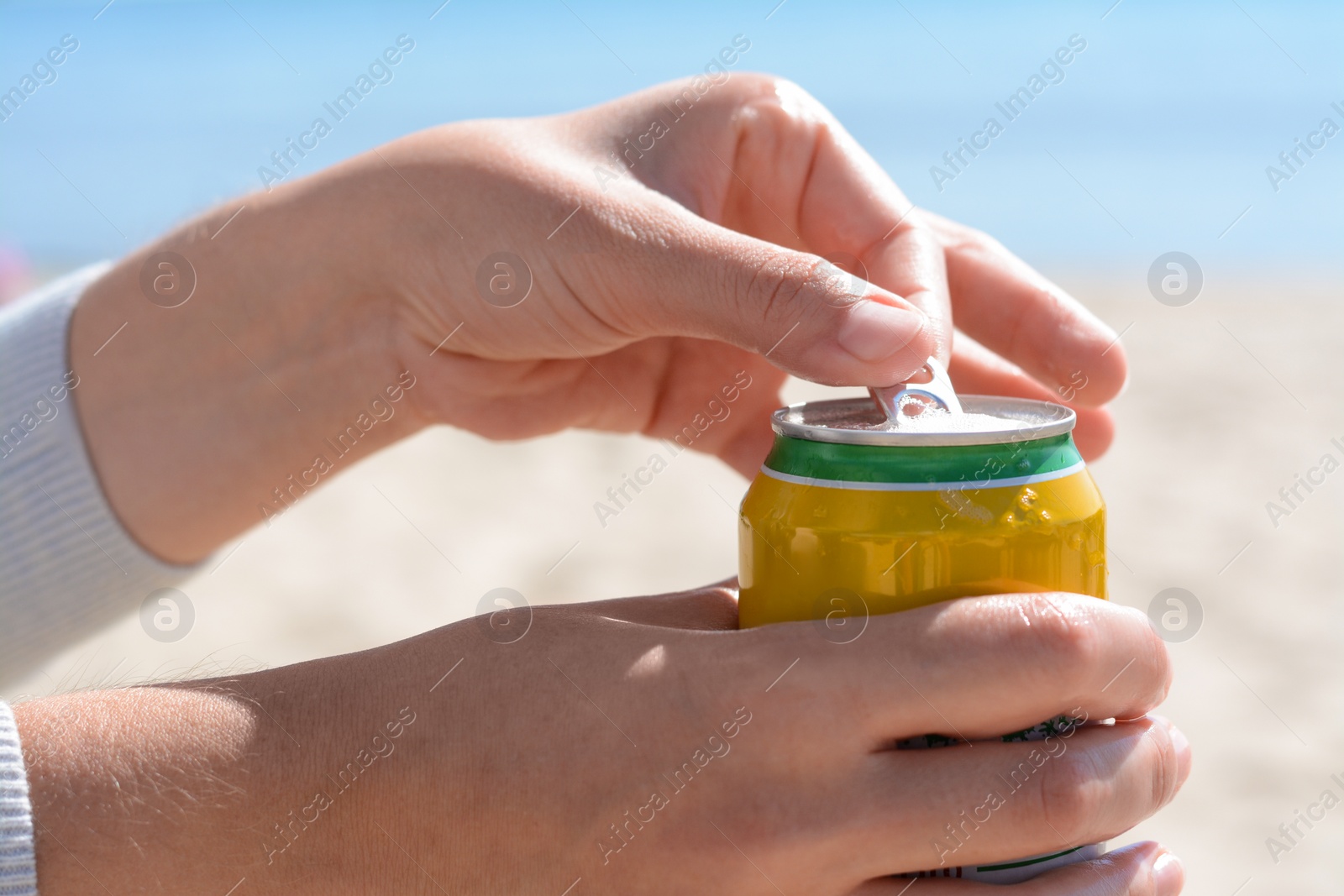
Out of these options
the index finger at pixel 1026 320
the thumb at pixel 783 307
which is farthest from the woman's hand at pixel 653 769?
the index finger at pixel 1026 320

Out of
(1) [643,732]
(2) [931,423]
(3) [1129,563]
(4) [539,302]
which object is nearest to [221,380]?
(4) [539,302]

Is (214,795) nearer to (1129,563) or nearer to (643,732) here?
(643,732)

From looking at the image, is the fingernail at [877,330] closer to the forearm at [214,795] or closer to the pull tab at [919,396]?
the pull tab at [919,396]

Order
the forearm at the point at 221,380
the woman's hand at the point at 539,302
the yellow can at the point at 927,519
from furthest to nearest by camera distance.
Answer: the forearm at the point at 221,380, the woman's hand at the point at 539,302, the yellow can at the point at 927,519

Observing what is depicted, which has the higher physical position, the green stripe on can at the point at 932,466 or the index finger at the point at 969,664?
the green stripe on can at the point at 932,466

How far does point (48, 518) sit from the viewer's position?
92.3 inches

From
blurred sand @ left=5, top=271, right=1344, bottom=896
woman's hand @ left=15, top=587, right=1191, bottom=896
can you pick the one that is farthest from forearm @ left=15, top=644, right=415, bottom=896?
blurred sand @ left=5, top=271, right=1344, bottom=896

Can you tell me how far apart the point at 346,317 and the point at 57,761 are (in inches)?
45.0

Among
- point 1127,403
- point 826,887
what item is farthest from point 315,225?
point 1127,403

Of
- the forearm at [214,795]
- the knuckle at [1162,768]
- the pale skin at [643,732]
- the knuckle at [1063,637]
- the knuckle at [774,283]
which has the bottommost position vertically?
the forearm at [214,795]

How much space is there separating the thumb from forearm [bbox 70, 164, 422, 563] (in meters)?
0.80

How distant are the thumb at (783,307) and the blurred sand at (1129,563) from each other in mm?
1879

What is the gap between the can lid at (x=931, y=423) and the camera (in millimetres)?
1230

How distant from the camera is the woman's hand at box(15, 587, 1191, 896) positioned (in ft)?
4.11
